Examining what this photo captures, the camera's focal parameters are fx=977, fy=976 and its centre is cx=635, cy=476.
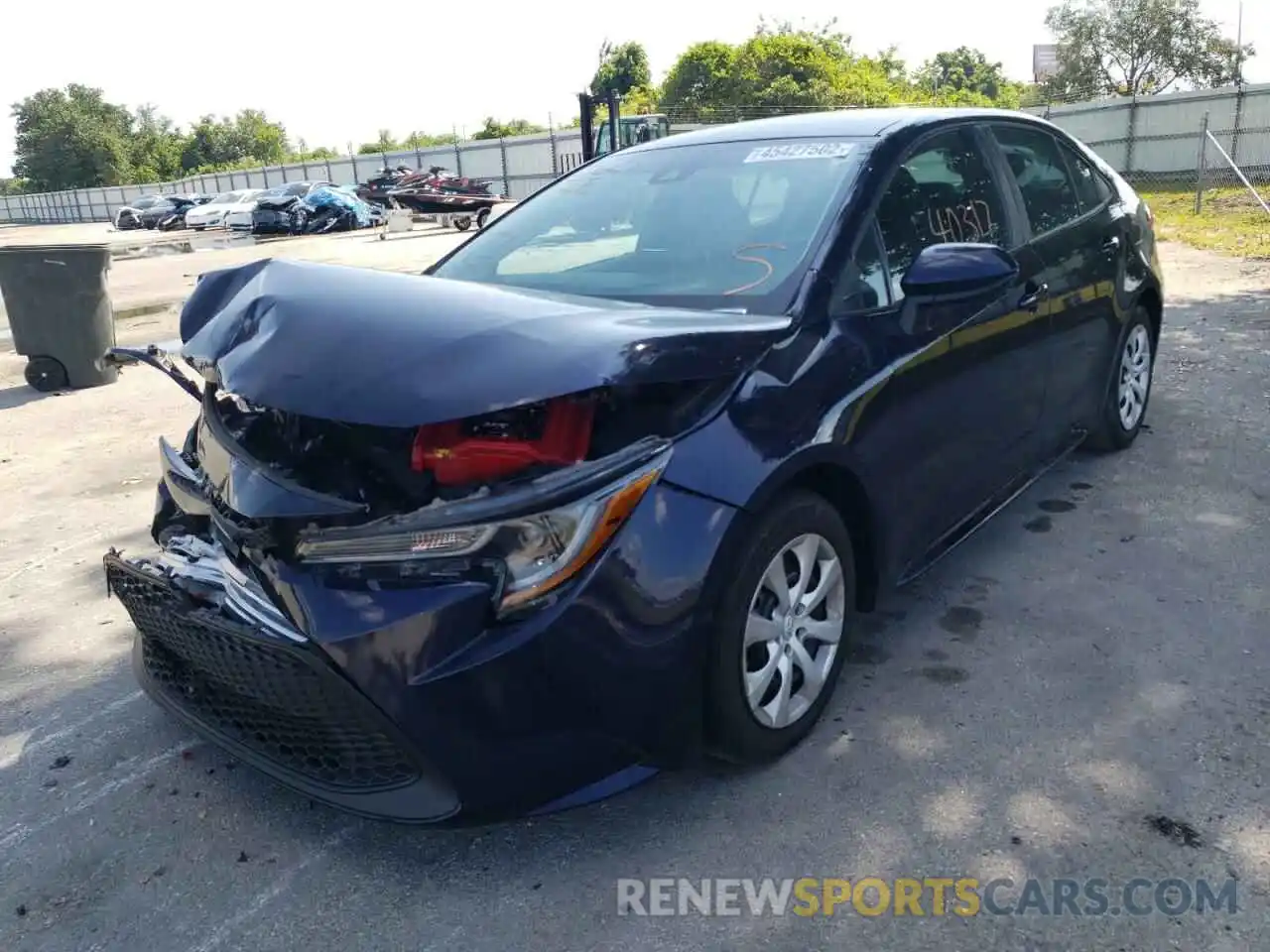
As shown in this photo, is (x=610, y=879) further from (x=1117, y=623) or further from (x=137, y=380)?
(x=137, y=380)

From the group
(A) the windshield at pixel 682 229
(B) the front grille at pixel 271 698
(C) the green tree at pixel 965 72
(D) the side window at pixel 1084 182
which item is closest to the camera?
(B) the front grille at pixel 271 698

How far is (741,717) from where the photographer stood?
2438 millimetres

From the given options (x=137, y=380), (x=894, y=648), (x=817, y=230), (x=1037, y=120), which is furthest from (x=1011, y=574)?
(x=137, y=380)

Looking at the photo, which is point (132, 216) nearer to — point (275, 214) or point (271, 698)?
point (275, 214)

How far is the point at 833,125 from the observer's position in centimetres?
345

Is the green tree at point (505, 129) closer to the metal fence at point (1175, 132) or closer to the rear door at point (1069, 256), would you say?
the metal fence at point (1175, 132)

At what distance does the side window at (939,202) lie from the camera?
10.1ft

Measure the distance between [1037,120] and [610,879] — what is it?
367 centimetres

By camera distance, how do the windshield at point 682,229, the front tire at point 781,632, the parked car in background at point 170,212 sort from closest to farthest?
the front tire at point 781,632
the windshield at point 682,229
the parked car in background at point 170,212

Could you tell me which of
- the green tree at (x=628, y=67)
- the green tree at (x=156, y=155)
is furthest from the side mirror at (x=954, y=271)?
the green tree at (x=156, y=155)

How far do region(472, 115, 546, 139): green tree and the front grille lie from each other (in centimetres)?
5962

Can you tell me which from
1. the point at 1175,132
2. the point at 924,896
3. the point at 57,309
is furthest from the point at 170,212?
the point at 924,896

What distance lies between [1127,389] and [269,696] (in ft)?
14.5

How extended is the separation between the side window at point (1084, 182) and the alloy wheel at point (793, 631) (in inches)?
103
